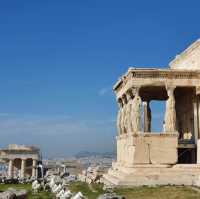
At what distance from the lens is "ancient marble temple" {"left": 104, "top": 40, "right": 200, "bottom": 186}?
23.1 meters

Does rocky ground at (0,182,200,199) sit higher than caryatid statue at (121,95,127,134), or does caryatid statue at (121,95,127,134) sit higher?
caryatid statue at (121,95,127,134)

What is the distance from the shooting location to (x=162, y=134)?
24.5m

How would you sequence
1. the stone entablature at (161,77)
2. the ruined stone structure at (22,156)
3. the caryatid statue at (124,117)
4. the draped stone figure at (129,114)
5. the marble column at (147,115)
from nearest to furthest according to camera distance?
1. the stone entablature at (161,77)
2. the draped stone figure at (129,114)
3. the caryatid statue at (124,117)
4. the marble column at (147,115)
5. the ruined stone structure at (22,156)

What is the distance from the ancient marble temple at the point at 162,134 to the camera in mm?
23078

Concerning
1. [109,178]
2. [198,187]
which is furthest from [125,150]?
[198,187]

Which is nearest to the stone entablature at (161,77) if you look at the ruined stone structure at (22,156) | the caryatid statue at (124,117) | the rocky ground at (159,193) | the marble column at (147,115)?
the caryatid statue at (124,117)

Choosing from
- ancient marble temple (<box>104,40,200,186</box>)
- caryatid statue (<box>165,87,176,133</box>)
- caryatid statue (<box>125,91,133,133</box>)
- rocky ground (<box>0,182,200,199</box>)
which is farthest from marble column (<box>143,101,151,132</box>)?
rocky ground (<box>0,182,200,199</box>)

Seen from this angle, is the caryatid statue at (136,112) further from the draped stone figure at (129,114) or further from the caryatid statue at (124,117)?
the caryatid statue at (124,117)

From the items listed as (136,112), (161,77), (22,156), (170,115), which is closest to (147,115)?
(170,115)

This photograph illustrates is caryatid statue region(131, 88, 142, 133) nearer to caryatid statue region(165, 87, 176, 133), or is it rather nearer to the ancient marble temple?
the ancient marble temple

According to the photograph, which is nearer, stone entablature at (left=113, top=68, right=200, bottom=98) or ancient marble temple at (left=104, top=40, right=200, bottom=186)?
ancient marble temple at (left=104, top=40, right=200, bottom=186)

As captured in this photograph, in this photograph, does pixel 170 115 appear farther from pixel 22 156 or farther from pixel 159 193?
pixel 22 156

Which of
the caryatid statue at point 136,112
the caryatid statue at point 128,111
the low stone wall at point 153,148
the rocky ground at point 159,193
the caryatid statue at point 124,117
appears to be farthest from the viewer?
the caryatid statue at point 124,117

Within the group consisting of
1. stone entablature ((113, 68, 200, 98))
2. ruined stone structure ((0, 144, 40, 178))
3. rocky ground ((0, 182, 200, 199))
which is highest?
stone entablature ((113, 68, 200, 98))
